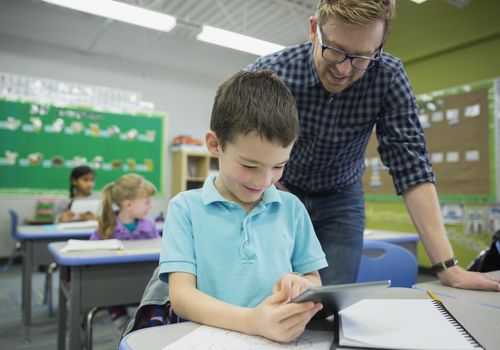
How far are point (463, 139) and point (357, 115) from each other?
12.3 feet

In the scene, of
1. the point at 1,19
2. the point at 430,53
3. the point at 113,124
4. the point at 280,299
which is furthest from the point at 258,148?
the point at 1,19

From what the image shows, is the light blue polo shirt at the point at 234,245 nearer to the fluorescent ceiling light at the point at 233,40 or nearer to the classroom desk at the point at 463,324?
the classroom desk at the point at 463,324

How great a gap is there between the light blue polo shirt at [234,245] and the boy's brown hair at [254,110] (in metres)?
0.15

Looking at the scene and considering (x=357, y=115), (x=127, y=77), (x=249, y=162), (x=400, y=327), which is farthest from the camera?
(x=127, y=77)

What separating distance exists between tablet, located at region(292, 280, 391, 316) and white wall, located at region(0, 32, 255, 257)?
17.7 ft

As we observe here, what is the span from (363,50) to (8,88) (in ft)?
17.7

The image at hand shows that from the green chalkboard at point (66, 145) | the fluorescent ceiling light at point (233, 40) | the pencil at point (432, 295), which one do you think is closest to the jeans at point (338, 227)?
the pencil at point (432, 295)

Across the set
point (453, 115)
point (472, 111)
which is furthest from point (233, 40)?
point (472, 111)

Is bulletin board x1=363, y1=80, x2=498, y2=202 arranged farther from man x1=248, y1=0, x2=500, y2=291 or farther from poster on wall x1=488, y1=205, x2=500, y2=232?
man x1=248, y1=0, x2=500, y2=291

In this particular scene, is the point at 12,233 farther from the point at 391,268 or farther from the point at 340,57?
the point at 340,57

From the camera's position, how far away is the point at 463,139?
433 cm

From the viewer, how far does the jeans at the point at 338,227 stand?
4.12 feet

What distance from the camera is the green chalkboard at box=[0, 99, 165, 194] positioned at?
5.05 meters

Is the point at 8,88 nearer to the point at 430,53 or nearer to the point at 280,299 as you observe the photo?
the point at 430,53
